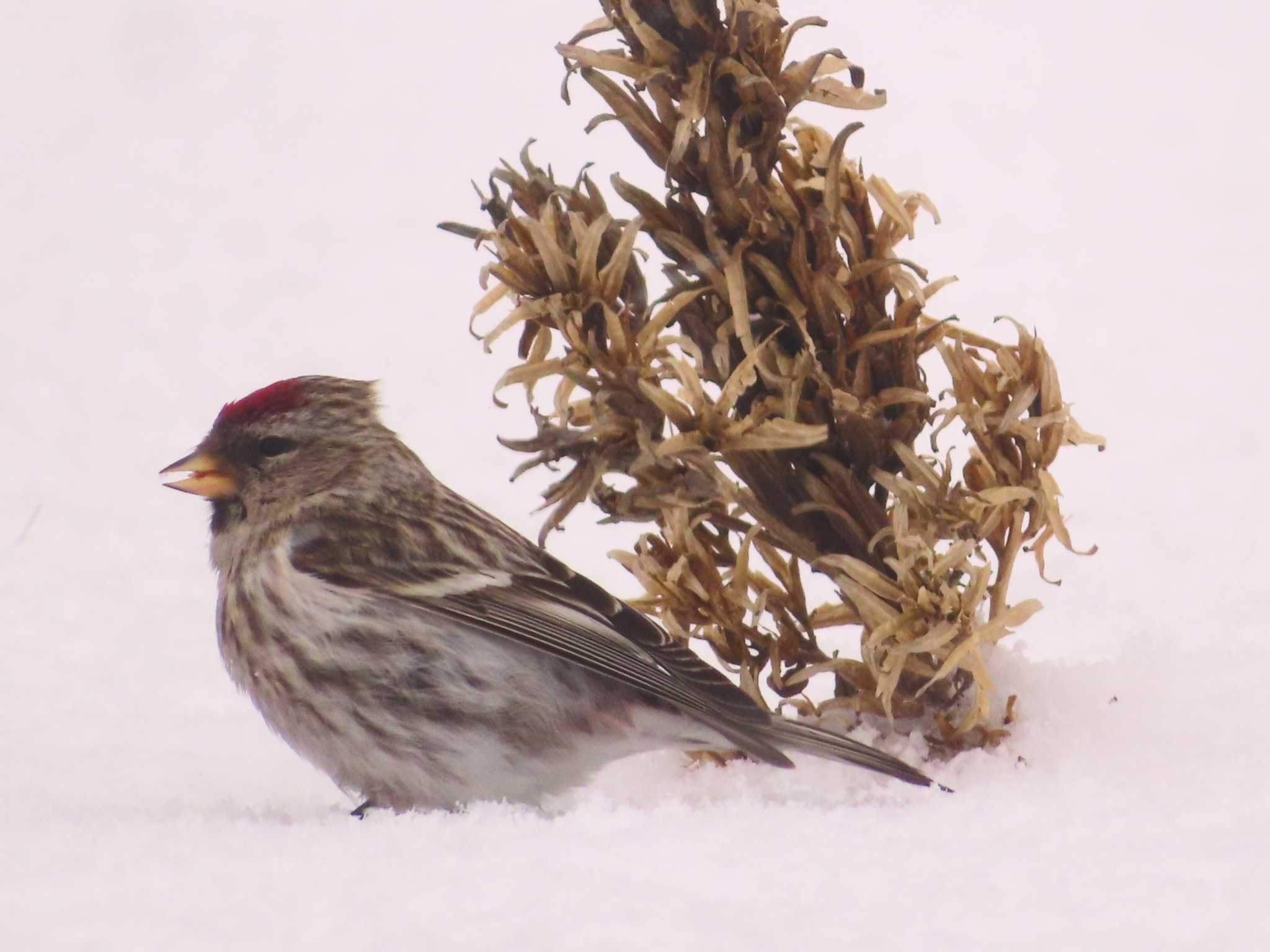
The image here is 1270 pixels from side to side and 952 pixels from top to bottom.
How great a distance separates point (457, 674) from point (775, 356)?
0.52 m

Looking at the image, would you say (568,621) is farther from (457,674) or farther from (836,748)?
(836,748)

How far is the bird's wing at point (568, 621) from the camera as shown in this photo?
5.86ft

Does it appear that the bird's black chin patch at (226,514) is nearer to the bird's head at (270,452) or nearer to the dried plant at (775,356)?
the bird's head at (270,452)

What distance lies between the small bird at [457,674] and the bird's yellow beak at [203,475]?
13 cm

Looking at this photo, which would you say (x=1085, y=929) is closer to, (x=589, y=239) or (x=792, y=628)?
(x=792, y=628)

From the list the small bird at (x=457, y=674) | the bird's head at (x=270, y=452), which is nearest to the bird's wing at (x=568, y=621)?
the small bird at (x=457, y=674)

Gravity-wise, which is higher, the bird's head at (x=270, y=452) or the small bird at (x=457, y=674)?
the bird's head at (x=270, y=452)

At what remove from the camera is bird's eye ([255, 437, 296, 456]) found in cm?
209

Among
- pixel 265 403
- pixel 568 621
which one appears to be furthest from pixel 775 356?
pixel 265 403

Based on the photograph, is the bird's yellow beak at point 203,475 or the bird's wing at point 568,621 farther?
the bird's yellow beak at point 203,475

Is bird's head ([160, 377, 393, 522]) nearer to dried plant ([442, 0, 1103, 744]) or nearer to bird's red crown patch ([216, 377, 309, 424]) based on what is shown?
bird's red crown patch ([216, 377, 309, 424])

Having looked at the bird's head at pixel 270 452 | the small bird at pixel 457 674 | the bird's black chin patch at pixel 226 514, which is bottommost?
the small bird at pixel 457 674

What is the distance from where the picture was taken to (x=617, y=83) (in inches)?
67.9

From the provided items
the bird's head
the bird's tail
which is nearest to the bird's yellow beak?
the bird's head
